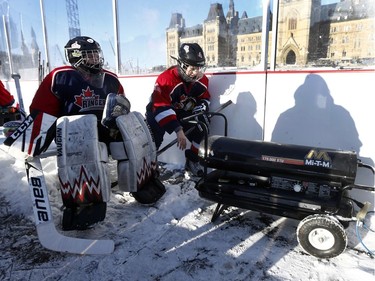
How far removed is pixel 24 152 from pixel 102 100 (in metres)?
0.82

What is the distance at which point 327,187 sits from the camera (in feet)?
7.36

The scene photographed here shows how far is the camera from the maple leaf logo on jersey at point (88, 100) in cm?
278

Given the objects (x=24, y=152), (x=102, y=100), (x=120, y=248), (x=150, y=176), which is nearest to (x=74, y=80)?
(x=102, y=100)

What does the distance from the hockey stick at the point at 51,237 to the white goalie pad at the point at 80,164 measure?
0.53 feet

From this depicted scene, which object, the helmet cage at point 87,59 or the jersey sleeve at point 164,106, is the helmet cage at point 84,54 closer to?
the helmet cage at point 87,59

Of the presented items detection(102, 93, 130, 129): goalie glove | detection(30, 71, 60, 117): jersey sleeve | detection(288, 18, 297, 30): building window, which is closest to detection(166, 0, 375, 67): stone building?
detection(288, 18, 297, 30): building window

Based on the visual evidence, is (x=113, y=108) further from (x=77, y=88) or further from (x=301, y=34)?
(x=301, y=34)

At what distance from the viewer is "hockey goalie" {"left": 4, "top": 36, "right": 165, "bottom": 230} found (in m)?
2.31

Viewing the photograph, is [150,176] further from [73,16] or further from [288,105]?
[73,16]

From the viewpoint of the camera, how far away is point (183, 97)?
3443 millimetres

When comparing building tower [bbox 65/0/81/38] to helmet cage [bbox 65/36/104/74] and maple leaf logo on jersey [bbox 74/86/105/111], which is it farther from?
maple leaf logo on jersey [bbox 74/86/105/111]

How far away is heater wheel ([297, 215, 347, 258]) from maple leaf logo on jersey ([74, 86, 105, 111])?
2044mm

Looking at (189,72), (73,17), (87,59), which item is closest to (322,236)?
(189,72)

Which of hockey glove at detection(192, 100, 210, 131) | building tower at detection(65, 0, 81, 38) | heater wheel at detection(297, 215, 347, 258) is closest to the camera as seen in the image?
heater wheel at detection(297, 215, 347, 258)
